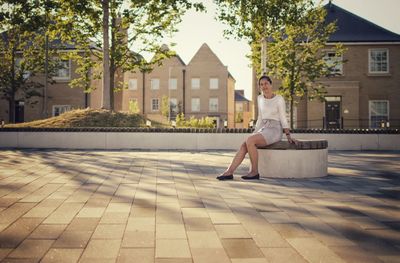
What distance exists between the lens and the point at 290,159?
24.4ft

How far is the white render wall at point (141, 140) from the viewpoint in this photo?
595 inches

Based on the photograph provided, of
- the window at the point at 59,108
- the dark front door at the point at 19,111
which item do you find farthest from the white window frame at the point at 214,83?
the dark front door at the point at 19,111

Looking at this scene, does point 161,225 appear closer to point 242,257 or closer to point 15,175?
point 242,257

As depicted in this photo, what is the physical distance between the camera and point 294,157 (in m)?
7.42

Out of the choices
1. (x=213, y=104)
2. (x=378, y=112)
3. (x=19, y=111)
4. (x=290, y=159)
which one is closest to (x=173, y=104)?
(x=213, y=104)

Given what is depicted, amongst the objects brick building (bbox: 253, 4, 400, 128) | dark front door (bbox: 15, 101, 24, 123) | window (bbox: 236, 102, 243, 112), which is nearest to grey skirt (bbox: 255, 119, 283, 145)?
brick building (bbox: 253, 4, 400, 128)

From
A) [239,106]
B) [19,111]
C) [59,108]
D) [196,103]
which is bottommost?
[19,111]

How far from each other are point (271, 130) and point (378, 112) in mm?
25196

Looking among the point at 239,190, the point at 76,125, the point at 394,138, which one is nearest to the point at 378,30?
the point at 394,138

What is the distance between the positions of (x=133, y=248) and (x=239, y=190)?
10.0 ft

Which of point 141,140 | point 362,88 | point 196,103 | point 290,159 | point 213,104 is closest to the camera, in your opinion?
point 290,159

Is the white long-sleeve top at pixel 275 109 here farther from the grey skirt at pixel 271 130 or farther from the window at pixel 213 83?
the window at pixel 213 83

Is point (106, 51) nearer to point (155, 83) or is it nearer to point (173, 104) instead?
point (173, 104)

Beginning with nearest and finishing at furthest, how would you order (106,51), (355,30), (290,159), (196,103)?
(290,159) → (106,51) → (355,30) → (196,103)
